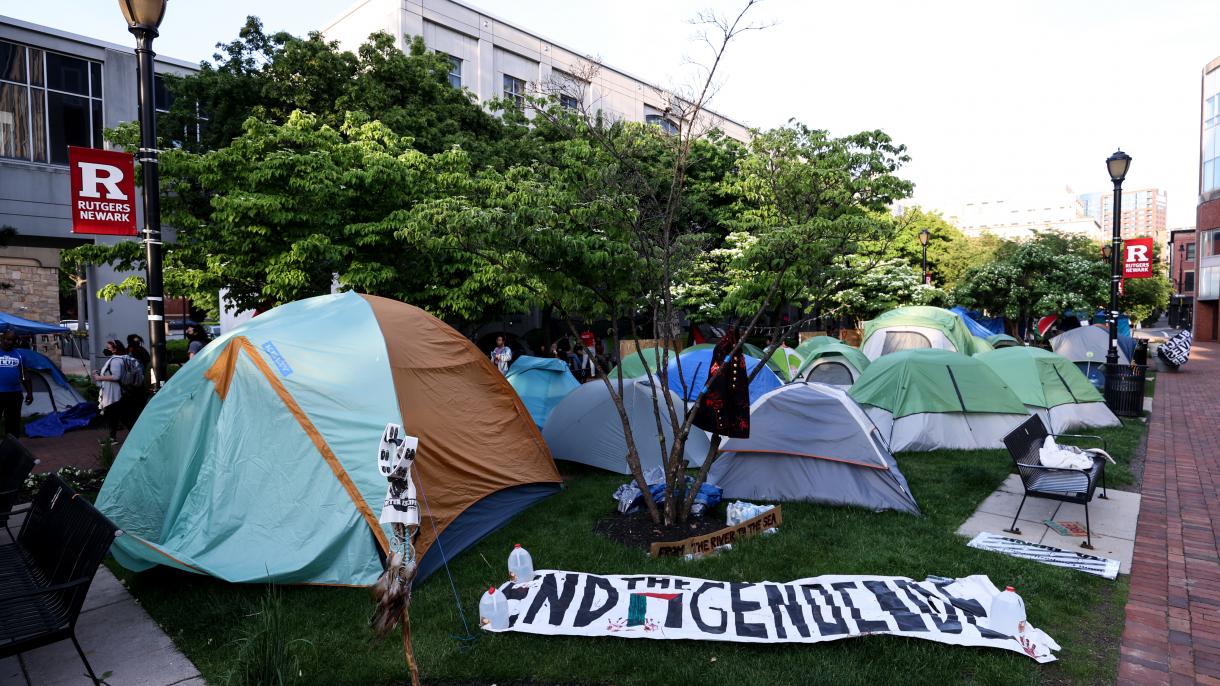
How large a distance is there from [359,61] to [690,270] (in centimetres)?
1483

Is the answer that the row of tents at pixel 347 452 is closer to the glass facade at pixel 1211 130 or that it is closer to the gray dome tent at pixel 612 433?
the gray dome tent at pixel 612 433

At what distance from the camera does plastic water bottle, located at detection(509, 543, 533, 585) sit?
4910 millimetres

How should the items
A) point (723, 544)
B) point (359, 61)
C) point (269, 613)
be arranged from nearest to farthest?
1. point (269, 613)
2. point (723, 544)
3. point (359, 61)

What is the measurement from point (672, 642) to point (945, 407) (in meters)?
6.97

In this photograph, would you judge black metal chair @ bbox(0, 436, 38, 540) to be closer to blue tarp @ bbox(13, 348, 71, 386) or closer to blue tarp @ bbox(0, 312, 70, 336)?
blue tarp @ bbox(13, 348, 71, 386)

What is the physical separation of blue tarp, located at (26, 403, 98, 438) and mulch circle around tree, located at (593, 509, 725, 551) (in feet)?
35.4

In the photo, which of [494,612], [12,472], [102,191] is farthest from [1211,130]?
[12,472]

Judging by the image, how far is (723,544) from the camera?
5738 millimetres

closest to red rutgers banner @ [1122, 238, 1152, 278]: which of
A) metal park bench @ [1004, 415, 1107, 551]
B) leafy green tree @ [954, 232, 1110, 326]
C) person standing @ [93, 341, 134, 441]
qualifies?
leafy green tree @ [954, 232, 1110, 326]

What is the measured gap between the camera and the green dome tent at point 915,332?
1566cm

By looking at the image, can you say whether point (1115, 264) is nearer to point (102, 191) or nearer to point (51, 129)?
point (102, 191)

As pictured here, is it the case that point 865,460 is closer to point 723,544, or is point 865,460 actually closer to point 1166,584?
point 723,544

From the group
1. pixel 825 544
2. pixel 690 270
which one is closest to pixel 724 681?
pixel 825 544

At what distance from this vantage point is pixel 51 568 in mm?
4078
